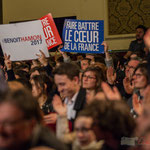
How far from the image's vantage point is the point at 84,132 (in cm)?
254

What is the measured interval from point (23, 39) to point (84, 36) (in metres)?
1.09

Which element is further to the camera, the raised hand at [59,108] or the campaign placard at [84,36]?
the campaign placard at [84,36]

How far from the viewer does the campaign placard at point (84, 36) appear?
21.6 feet

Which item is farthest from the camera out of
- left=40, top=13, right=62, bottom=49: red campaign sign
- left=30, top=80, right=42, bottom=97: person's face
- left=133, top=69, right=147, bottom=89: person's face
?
left=40, top=13, right=62, bottom=49: red campaign sign

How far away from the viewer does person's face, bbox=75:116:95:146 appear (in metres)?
2.54

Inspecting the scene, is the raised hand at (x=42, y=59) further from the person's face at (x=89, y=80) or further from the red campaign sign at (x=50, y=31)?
the person's face at (x=89, y=80)

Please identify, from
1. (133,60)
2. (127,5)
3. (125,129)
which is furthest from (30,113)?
(127,5)

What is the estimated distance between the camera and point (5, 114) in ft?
6.50

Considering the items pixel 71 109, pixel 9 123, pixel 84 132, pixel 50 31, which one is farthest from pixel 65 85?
pixel 50 31

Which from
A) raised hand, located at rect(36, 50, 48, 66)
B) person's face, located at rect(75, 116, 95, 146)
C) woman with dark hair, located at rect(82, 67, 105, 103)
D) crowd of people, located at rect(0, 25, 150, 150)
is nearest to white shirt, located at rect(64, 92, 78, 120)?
crowd of people, located at rect(0, 25, 150, 150)

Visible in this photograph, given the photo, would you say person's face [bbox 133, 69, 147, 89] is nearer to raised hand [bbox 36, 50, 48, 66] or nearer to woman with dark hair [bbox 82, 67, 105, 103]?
woman with dark hair [bbox 82, 67, 105, 103]

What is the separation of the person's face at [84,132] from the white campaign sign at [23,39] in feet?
13.9

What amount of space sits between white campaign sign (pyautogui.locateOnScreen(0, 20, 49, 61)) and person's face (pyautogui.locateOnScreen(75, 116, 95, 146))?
4.24 metres

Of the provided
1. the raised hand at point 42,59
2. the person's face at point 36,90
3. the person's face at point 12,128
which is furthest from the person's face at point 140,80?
the raised hand at point 42,59
